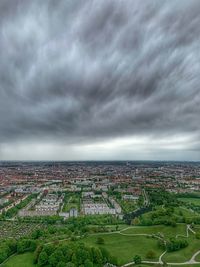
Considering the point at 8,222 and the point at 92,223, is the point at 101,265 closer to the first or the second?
the point at 92,223

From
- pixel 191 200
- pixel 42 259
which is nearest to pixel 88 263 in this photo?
pixel 42 259

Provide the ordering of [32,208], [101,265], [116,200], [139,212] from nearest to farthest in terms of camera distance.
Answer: [101,265], [139,212], [32,208], [116,200]

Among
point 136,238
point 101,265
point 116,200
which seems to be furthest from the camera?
point 116,200

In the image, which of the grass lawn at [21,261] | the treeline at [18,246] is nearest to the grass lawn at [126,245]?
the treeline at [18,246]

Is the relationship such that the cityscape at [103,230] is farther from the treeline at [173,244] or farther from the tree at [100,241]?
the tree at [100,241]

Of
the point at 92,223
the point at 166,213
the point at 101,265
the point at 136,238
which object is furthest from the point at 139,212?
the point at 101,265

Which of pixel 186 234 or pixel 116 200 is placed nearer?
pixel 186 234

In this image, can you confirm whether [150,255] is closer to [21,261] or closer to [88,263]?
[88,263]
